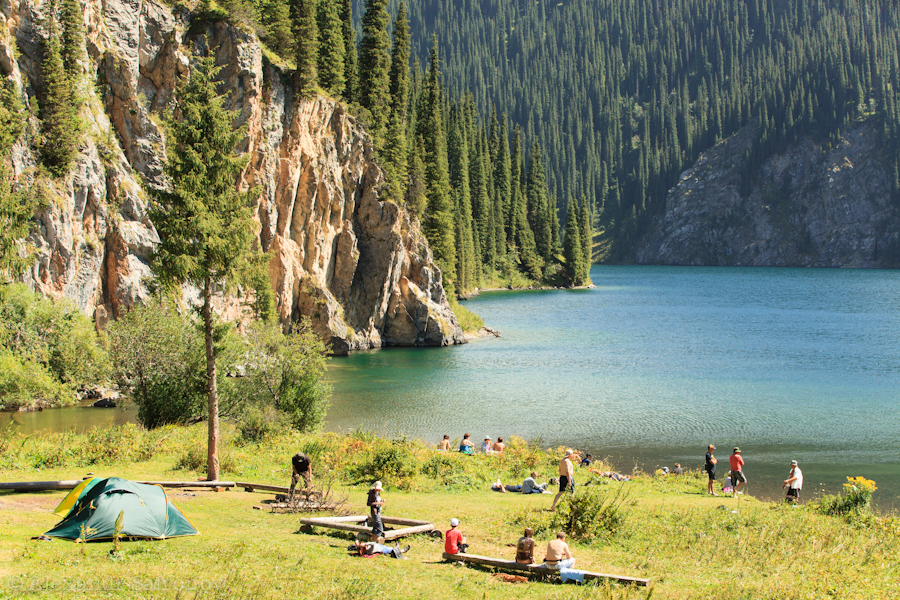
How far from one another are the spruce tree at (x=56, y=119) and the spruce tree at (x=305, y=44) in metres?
21.8

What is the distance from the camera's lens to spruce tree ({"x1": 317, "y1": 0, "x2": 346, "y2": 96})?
208ft

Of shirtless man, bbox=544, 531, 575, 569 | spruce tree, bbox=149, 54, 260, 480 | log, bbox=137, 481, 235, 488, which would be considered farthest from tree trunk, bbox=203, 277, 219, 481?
shirtless man, bbox=544, 531, 575, 569

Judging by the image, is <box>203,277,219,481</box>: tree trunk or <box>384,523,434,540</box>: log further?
<box>203,277,219,481</box>: tree trunk

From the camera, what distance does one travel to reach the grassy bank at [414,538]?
11.9 m

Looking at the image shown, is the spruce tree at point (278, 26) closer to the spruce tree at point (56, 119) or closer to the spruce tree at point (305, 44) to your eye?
the spruce tree at point (305, 44)

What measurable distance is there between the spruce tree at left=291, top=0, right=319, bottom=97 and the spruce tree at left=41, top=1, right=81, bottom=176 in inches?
860

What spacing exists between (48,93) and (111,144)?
469cm

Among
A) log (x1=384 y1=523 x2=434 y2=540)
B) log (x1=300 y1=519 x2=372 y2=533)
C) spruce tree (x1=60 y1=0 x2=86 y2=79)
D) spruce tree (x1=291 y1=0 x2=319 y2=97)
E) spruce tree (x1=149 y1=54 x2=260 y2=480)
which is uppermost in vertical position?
spruce tree (x1=291 y1=0 x2=319 y2=97)

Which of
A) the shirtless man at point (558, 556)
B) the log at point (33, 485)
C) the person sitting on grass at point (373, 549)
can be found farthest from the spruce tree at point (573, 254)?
the person sitting on grass at point (373, 549)

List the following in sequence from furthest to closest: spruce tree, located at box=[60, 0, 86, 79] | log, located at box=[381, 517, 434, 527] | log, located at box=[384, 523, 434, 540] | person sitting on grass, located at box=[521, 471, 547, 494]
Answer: spruce tree, located at box=[60, 0, 86, 79] < person sitting on grass, located at box=[521, 471, 547, 494] < log, located at box=[381, 517, 434, 527] < log, located at box=[384, 523, 434, 540]

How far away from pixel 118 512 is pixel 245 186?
4213 centimetres

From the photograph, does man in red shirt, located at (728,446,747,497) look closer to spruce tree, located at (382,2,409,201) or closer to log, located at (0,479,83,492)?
log, located at (0,479,83,492)

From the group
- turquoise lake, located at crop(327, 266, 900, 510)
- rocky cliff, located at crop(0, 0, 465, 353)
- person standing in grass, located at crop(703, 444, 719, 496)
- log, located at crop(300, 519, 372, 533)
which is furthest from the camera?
rocky cliff, located at crop(0, 0, 465, 353)

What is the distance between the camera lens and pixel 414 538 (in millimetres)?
15984
